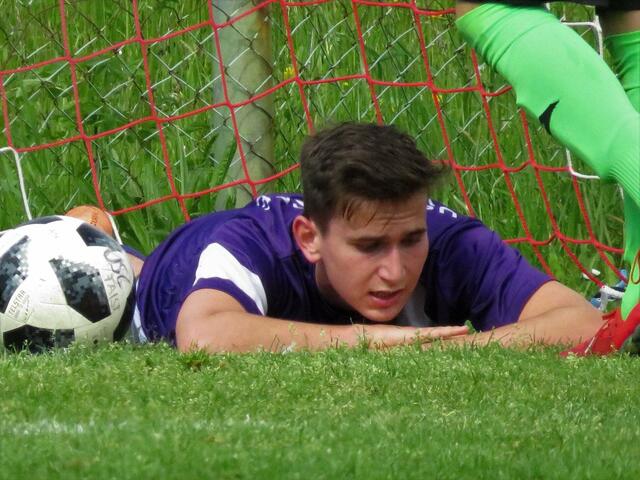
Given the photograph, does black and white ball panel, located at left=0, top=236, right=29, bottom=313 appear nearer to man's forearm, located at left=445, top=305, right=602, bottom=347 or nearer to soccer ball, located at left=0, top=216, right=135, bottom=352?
soccer ball, located at left=0, top=216, right=135, bottom=352

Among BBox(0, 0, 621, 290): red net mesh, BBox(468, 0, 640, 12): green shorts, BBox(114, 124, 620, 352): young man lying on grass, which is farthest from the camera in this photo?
BBox(0, 0, 621, 290): red net mesh

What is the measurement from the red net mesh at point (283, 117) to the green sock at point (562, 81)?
1901mm

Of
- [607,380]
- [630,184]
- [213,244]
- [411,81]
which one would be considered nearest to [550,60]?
[630,184]

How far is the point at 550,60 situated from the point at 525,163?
2.24 m

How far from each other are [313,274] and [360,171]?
0.40 m

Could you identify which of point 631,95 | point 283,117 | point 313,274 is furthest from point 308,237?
point 283,117

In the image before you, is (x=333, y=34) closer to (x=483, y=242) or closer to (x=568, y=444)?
(x=483, y=242)

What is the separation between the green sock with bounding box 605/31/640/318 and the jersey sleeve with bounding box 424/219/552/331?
2.56 ft

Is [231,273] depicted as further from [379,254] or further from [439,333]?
[439,333]

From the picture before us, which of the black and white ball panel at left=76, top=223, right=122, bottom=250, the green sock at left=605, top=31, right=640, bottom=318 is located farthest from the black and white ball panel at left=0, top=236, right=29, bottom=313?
the green sock at left=605, top=31, right=640, bottom=318

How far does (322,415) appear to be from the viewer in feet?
8.71

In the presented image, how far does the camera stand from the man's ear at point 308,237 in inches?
151

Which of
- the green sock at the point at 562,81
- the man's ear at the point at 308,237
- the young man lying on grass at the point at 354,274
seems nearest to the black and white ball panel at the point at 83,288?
the young man lying on grass at the point at 354,274

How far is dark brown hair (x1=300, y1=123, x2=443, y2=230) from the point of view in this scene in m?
3.66
